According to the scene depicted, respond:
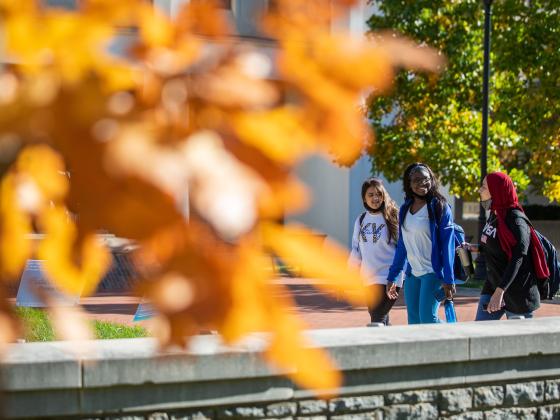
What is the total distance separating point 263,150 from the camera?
2.97 ft

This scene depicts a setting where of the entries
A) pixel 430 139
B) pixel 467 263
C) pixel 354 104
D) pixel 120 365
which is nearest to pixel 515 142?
pixel 430 139

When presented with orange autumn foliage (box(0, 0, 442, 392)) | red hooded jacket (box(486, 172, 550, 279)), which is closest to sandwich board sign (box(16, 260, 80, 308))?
orange autumn foliage (box(0, 0, 442, 392))

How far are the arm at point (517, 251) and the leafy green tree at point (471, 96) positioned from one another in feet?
38.5

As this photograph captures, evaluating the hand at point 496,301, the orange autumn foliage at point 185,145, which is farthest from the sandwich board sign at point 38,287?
the hand at point 496,301

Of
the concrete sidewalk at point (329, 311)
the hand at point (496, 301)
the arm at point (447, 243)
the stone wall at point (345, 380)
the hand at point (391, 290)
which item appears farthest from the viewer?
the concrete sidewalk at point (329, 311)

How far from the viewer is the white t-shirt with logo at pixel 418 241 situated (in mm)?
A: 7488

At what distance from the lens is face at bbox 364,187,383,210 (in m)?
8.11

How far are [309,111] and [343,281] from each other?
16 cm

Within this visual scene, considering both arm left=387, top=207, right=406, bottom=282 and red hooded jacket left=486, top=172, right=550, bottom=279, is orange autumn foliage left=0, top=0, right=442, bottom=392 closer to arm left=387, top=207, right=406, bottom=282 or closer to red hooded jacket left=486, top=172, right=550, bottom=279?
red hooded jacket left=486, top=172, right=550, bottom=279

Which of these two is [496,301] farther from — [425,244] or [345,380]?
[345,380]

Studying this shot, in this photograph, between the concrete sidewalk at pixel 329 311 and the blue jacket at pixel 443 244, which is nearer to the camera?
the blue jacket at pixel 443 244

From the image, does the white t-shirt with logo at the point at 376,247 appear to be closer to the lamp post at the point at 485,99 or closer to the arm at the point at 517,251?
the arm at the point at 517,251

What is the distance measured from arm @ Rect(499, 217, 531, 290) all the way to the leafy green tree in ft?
38.5

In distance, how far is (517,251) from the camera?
7.14 metres
